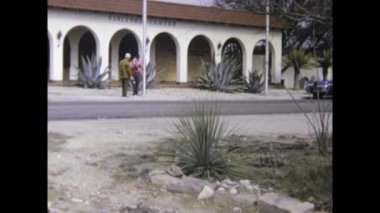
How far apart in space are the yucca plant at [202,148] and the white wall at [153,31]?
23.1m

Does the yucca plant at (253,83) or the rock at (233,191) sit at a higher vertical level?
the yucca plant at (253,83)

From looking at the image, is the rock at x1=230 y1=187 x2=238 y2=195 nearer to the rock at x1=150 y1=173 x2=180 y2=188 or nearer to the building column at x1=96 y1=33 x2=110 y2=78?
the rock at x1=150 y1=173 x2=180 y2=188

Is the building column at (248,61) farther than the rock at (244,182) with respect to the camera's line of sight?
Yes

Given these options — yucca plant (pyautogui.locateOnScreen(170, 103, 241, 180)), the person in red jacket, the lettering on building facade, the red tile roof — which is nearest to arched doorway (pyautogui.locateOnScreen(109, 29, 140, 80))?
the lettering on building facade

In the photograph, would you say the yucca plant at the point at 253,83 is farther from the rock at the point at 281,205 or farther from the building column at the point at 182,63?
the rock at the point at 281,205

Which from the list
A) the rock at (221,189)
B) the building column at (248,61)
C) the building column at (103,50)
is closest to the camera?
the rock at (221,189)

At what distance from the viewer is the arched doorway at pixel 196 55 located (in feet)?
125

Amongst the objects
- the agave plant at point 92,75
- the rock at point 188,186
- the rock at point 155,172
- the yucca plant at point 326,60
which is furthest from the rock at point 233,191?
the agave plant at point 92,75

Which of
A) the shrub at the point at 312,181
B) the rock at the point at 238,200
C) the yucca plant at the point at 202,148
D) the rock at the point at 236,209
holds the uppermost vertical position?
the yucca plant at the point at 202,148

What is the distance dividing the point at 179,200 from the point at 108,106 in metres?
12.9

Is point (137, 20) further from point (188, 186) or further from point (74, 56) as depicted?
point (188, 186)

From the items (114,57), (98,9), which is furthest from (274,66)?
(98,9)

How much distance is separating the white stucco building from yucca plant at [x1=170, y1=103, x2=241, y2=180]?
70.0 ft

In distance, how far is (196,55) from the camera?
38.6 m
